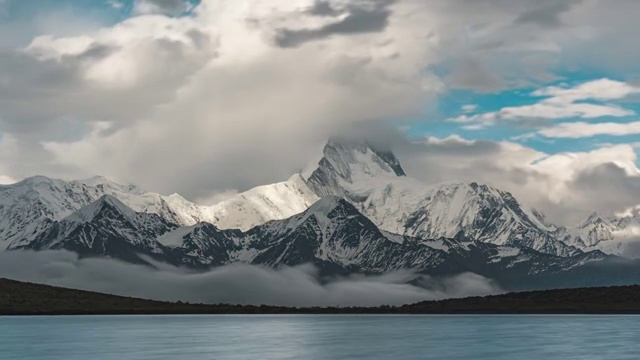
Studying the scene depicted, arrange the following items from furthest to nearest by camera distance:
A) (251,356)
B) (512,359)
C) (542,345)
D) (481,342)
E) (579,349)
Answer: (481,342) → (542,345) → (579,349) → (251,356) → (512,359)

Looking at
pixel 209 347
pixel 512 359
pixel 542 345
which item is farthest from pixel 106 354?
pixel 542 345

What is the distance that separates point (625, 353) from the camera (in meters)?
158

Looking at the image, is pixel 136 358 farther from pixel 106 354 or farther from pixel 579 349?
pixel 579 349

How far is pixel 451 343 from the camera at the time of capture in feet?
642

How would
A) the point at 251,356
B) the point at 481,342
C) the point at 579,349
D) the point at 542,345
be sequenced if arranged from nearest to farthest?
the point at 251,356, the point at 579,349, the point at 542,345, the point at 481,342

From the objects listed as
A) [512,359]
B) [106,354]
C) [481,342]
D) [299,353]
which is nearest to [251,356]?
[299,353]

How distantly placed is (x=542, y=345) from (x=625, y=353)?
28.3 metres

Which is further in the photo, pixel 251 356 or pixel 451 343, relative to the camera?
pixel 451 343

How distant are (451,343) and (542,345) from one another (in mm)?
19882

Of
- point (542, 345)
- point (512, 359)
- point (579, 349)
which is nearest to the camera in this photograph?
point (512, 359)

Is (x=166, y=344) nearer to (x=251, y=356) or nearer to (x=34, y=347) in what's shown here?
(x=34, y=347)

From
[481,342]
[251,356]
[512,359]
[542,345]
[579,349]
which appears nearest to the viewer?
[512,359]

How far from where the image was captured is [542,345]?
185000 millimetres

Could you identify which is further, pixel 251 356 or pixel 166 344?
pixel 166 344
